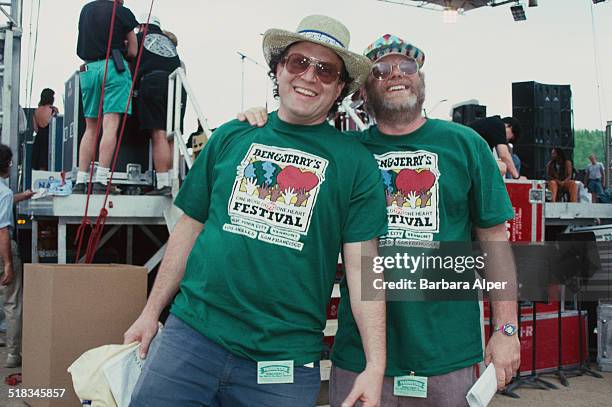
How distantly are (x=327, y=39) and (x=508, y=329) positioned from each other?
44.0 inches

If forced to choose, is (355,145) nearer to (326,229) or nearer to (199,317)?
(326,229)

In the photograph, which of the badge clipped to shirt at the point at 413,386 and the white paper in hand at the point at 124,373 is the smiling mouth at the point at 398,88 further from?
the white paper in hand at the point at 124,373

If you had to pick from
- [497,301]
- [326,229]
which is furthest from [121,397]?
[497,301]

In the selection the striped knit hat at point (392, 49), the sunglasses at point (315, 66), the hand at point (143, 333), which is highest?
the striped knit hat at point (392, 49)

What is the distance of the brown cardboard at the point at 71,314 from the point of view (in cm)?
392

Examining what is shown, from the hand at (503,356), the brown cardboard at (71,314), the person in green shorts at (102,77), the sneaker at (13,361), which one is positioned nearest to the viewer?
the hand at (503,356)

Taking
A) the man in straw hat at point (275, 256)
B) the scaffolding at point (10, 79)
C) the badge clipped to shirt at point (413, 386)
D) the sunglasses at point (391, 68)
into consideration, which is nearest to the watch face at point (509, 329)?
the badge clipped to shirt at point (413, 386)

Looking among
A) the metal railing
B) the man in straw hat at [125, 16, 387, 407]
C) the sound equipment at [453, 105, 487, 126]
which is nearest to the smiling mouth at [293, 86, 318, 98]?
the man in straw hat at [125, 16, 387, 407]

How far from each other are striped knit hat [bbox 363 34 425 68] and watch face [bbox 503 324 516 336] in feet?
3.17

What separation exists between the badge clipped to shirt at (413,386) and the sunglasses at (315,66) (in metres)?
0.98

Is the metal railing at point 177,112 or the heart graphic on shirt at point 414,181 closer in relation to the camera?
the heart graphic on shirt at point 414,181

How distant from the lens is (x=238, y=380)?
1876 mm

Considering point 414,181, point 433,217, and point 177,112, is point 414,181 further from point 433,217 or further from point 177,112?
point 177,112

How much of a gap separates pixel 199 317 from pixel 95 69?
155 inches
